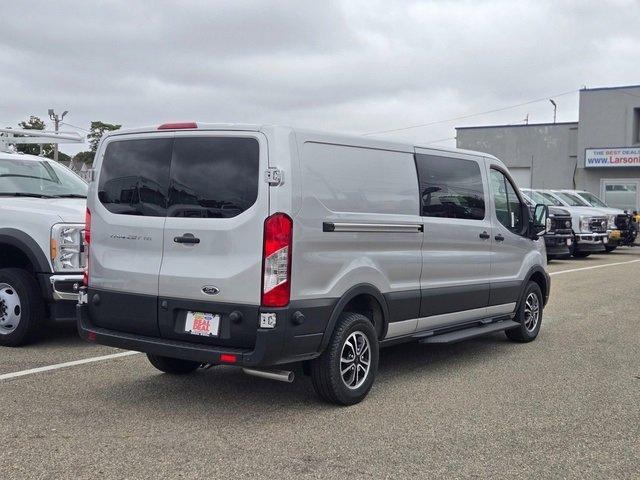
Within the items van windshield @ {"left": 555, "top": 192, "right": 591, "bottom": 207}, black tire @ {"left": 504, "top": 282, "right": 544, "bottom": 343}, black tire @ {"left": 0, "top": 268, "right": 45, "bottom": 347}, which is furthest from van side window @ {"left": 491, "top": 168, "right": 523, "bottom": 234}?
van windshield @ {"left": 555, "top": 192, "right": 591, "bottom": 207}

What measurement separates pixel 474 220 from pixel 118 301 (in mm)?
3390

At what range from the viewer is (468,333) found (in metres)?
7.12

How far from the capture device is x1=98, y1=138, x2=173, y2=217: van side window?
5.59 m

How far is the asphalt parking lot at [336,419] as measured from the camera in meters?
4.44

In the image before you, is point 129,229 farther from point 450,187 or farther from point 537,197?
point 537,197

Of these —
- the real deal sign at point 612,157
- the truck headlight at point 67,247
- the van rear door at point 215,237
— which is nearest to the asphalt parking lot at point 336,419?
the van rear door at point 215,237

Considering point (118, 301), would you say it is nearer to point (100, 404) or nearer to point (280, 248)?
point (100, 404)

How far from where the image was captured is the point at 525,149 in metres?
38.9

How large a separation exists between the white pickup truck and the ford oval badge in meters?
2.62

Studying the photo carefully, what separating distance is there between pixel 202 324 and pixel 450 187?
2.76m

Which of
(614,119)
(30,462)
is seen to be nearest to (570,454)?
(30,462)

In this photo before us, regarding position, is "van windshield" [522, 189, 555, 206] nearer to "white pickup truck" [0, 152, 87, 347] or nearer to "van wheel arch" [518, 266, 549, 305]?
"van wheel arch" [518, 266, 549, 305]

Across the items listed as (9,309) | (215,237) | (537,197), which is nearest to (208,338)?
(215,237)

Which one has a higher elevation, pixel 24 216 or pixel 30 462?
pixel 24 216
